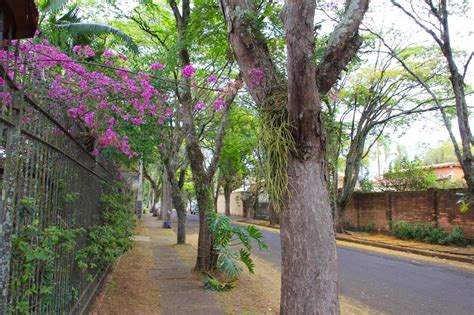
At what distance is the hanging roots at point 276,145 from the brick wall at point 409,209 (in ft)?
46.8

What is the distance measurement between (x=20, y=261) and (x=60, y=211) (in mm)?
1467

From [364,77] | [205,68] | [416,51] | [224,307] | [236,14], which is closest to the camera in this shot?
[236,14]

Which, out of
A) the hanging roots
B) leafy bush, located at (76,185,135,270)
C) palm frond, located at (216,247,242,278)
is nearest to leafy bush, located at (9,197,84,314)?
leafy bush, located at (76,185,135,270)

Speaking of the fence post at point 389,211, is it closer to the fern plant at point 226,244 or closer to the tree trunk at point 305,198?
the fern plant at point 226,244

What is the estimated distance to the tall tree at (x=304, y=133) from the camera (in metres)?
3.93

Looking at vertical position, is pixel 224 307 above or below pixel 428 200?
below

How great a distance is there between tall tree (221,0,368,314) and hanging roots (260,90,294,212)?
23 millimetres

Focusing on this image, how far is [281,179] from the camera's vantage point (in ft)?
14.3

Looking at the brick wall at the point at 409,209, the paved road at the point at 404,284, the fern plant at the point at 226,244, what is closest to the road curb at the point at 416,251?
the paved road at the point at 404,284

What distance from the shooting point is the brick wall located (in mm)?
16500

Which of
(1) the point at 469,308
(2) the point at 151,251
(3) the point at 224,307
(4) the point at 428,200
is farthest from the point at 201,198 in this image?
(4) the point at 428,200

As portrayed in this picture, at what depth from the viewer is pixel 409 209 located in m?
19.2

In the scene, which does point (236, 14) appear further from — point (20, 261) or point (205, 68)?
point (205, 68)

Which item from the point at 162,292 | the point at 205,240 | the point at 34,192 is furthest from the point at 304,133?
the point at 205,240
